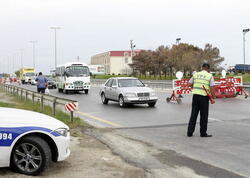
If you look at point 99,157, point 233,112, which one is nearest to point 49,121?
point 99,157

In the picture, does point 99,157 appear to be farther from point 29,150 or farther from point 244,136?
point 244,136

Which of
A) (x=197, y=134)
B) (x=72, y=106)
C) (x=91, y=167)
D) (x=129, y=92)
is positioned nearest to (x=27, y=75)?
(x=129, y=92)

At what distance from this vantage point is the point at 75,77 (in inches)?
1313

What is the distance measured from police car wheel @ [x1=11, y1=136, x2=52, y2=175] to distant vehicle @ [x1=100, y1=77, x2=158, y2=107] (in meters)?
11.9

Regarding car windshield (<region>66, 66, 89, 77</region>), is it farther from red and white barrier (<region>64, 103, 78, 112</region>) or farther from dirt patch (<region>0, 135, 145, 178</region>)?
dirt patch (<region>0, 135, 145, 178</region>)

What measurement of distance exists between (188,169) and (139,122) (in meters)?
6.25

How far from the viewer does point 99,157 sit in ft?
23.8

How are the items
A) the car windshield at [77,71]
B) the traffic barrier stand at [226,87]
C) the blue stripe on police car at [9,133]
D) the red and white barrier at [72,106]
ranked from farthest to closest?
the car windshield at [77,71] → the traffic barrier stand at [226,87] → the red and white barrier at [72,106] → the blue stripe on police car at [9,133]

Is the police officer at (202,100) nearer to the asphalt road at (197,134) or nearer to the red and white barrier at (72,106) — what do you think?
the asphalt road at (197,134)

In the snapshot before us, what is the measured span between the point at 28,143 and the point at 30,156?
21cm

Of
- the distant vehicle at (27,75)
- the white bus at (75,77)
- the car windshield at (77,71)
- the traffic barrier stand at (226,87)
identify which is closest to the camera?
the traffic barrier stand at (226,87)

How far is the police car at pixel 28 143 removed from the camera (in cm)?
587

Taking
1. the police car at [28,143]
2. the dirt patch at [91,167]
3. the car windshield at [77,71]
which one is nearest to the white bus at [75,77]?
the car windshield at [77,71]

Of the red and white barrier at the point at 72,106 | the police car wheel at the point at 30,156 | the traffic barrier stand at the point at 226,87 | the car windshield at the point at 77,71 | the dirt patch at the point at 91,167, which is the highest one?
the car windshield at the point at 77,71
